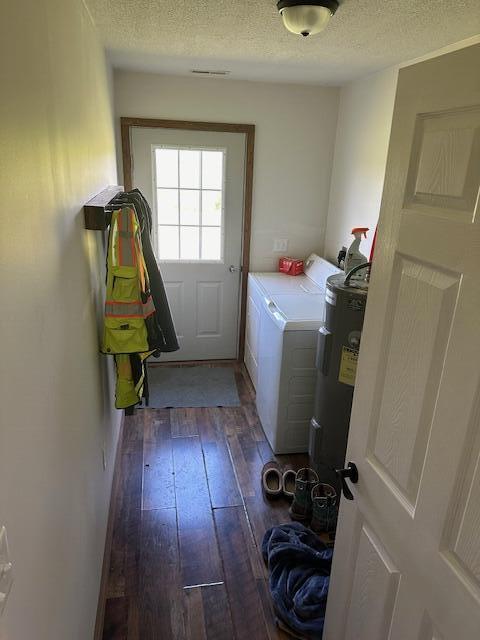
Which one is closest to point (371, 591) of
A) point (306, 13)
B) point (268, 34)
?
point (306, 13)

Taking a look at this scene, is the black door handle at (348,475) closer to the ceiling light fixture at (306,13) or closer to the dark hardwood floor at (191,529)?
the dark hardwood floor at (191,529)

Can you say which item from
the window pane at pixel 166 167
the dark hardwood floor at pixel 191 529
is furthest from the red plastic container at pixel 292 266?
the dark hardwood floor at pixel 191 529

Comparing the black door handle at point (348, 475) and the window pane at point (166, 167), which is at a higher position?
the window pane at point (166, 167)

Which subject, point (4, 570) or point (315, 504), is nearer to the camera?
point (4, 570)

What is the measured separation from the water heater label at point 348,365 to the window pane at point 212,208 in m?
1.91

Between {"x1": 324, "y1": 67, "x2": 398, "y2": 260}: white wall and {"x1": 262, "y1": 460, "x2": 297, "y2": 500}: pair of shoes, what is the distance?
1.53m

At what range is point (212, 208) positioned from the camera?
12.1 feet

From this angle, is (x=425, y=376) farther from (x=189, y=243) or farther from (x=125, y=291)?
(x=189, y=243)

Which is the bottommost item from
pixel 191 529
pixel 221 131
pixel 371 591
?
pixel 191 529

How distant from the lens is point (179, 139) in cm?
349

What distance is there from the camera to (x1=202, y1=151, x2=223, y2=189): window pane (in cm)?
358

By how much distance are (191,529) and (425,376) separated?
172 centimetres

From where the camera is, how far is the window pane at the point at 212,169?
11.8ft

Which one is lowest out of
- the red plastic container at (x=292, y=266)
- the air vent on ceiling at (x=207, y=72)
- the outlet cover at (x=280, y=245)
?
the red plastic container at (x=292, y=266)
